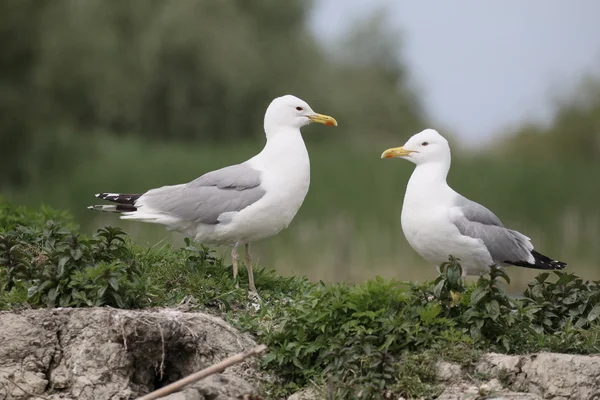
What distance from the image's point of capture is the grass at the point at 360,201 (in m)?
15.4

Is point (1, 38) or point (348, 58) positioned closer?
point (1, 38)

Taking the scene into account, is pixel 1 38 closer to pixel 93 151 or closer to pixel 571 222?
pixel 93 151

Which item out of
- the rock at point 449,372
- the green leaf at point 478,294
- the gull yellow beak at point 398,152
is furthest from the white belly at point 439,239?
the rock at point 449,372

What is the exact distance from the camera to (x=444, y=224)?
7125 mm

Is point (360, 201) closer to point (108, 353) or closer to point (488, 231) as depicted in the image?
point (488, 231)

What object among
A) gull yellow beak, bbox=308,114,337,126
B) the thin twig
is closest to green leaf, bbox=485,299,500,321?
the thin twig

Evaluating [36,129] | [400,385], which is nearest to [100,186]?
[36,129]

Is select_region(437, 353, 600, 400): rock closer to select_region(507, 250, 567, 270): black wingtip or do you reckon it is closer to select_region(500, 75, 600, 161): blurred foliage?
select_region(507, 250, 567, 270): black wingtip

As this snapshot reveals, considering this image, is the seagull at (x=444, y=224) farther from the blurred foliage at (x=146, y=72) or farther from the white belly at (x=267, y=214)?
the blurred foliage at (x=146, y=72)

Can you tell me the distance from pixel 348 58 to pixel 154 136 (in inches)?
970

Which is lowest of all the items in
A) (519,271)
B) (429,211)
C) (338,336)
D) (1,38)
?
(519,271)

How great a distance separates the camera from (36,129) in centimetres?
2488

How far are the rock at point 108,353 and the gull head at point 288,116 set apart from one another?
2122 millimetres

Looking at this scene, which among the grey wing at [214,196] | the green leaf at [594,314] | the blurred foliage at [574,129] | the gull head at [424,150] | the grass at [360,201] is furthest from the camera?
the blurred foliage at [574,129]
